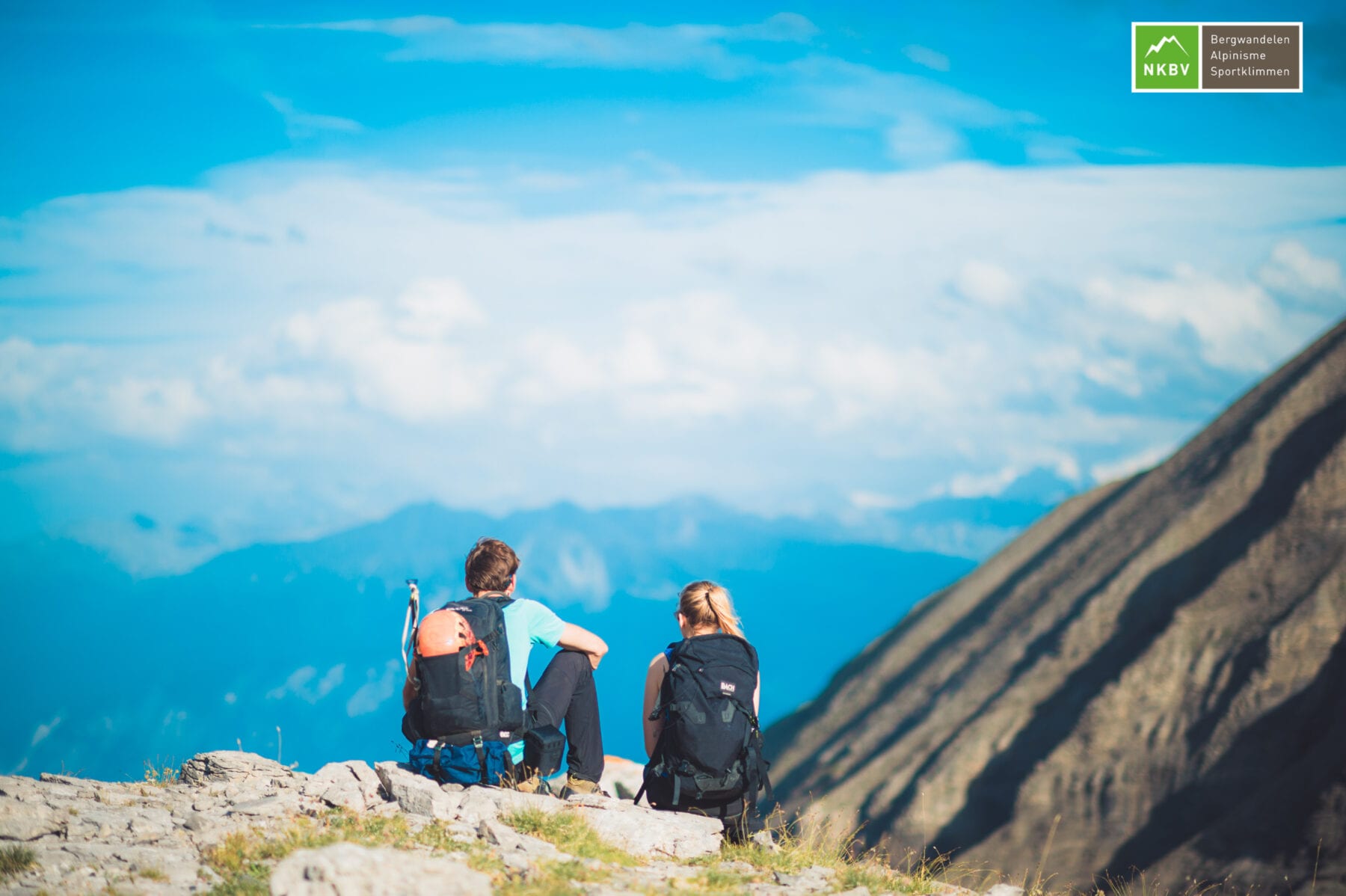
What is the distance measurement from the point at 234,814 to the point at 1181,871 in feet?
114

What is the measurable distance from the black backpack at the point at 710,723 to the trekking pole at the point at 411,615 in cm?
188

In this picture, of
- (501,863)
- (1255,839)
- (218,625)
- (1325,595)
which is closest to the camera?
(501,863)

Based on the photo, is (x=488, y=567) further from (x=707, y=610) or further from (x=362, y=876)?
(x=362, y=876)

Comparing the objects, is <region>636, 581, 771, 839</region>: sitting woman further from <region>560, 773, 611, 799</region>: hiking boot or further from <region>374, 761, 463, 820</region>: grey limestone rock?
<region>374, 761, 463, 820</region>: grey limestone rock

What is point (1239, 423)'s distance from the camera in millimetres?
55438

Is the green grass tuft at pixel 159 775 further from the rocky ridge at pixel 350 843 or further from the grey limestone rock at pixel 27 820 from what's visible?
the grey limestone rock at pixel 27 820

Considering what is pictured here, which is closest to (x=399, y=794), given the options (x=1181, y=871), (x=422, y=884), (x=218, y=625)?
(x=422, y=884)

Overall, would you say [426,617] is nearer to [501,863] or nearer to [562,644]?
[562,644]

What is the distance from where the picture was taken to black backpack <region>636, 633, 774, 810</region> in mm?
7195

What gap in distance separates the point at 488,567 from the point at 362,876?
259 cm

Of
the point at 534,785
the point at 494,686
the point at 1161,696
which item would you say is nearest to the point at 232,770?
the point at 534,785

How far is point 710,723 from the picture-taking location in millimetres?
7188

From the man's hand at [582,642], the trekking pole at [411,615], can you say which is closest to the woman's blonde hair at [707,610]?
the man's hand at [582,642]

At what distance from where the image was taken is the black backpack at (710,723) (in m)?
7.20
